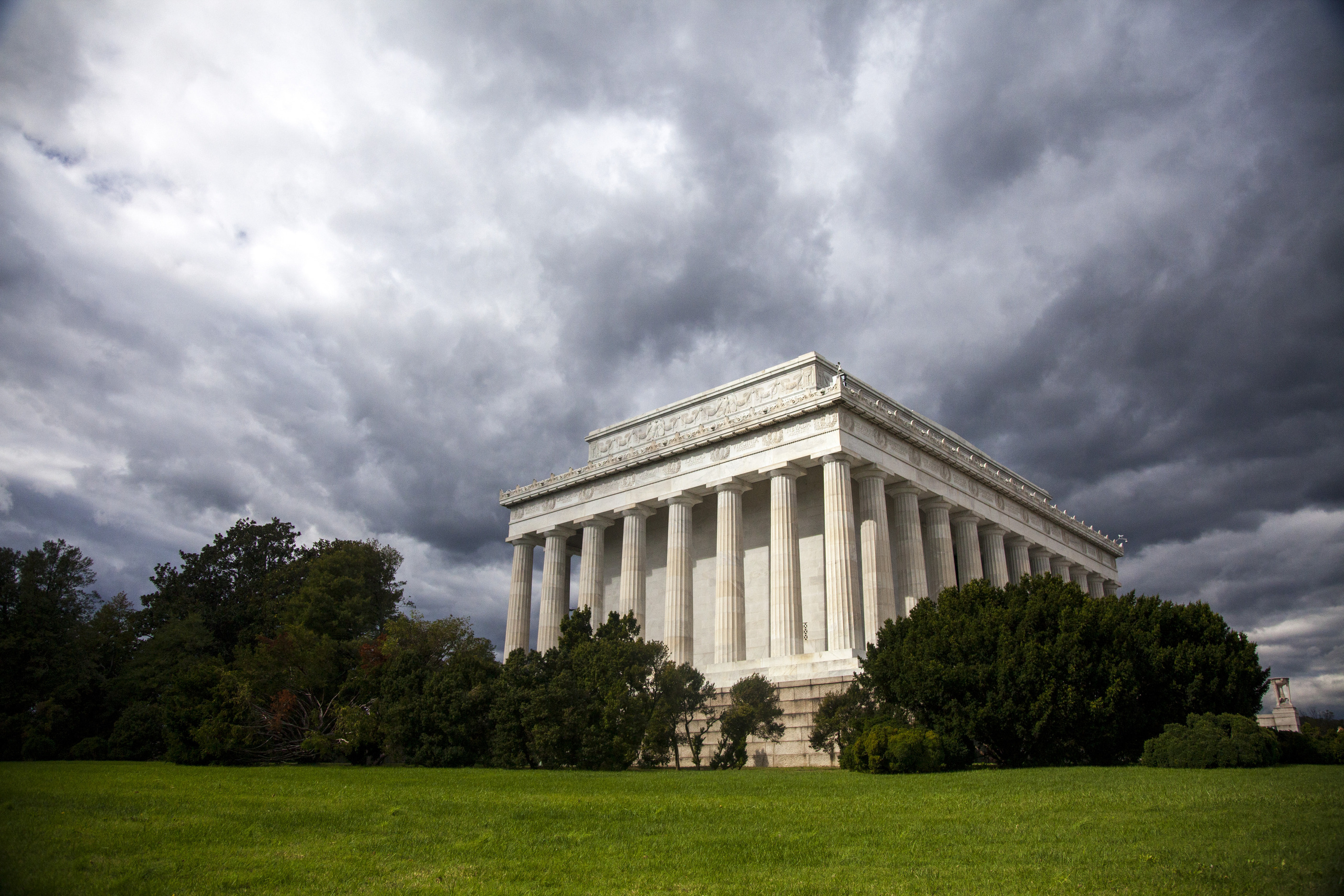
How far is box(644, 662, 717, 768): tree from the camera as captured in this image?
90.7ft

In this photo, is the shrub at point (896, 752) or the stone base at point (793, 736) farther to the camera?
the stone base at point (793, 736)

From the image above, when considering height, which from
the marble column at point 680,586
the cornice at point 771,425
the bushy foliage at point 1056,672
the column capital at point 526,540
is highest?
the cornice at point 771,425

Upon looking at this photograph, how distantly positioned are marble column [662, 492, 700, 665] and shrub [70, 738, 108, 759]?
25075 millimetres

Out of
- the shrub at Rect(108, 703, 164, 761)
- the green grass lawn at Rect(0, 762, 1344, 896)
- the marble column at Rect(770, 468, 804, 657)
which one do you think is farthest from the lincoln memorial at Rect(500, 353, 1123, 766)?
the shrub at Rect(108, 703, 164, 761)

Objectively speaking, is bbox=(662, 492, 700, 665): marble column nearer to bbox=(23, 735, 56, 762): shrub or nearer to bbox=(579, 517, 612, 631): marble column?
bbox=(579, 517, 612, 631): marble column

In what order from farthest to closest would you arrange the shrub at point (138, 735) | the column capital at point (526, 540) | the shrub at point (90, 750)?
the column capital at point (526, 540)
the shrub at point (138, 735)
the shrub at point (90, 750)

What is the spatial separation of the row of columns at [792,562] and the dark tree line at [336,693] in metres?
7.85

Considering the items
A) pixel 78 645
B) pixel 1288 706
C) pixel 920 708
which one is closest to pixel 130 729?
pixel 78 645

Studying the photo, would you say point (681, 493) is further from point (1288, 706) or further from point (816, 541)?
point (1288, 706)

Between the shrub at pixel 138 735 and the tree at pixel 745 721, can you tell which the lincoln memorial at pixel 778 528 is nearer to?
the tree at pixel 745 721

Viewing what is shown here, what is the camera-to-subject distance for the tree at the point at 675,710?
2764 cm

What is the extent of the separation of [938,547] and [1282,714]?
21.4 metres

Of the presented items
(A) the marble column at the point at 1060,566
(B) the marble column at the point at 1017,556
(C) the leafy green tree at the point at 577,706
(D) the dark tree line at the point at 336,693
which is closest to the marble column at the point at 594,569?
(D) the dark tree line at the point at 336,693

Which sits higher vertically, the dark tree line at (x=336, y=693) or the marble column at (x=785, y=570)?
the marble column at (x=785, y=570)
